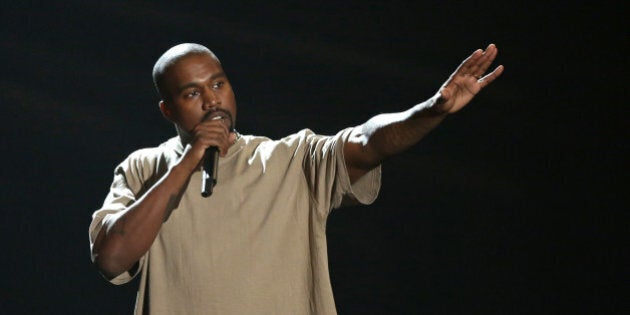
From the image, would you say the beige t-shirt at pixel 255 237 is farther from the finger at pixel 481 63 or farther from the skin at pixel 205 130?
the finger at pixel 481 63

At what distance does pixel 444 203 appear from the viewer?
126 inches

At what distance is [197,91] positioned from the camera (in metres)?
1.90

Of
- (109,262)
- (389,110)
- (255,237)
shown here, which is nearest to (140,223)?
(109,262)

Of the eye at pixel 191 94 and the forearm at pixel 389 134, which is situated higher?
Answer: the eye at pixel 191 94

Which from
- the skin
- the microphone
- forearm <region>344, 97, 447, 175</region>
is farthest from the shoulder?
forearm <region>344, 97, 447, 175</region>

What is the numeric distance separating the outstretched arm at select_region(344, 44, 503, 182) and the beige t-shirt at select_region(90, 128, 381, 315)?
9 centimetres

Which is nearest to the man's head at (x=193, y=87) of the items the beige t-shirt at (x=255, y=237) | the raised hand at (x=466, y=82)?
the beige t-shirt at (x=255, y=237)

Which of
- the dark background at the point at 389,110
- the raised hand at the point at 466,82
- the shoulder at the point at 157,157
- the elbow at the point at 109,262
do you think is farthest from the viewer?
the dark background at the point at 389,110

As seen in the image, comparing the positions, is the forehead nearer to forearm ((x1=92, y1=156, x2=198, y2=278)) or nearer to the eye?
the eye

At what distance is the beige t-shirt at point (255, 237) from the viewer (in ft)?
5.82

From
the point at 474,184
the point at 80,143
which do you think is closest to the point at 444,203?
the point at 474,184

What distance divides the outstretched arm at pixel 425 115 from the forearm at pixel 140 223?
14.5 inches

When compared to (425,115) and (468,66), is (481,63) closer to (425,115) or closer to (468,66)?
(468,66)

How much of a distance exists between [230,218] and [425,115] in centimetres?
49
